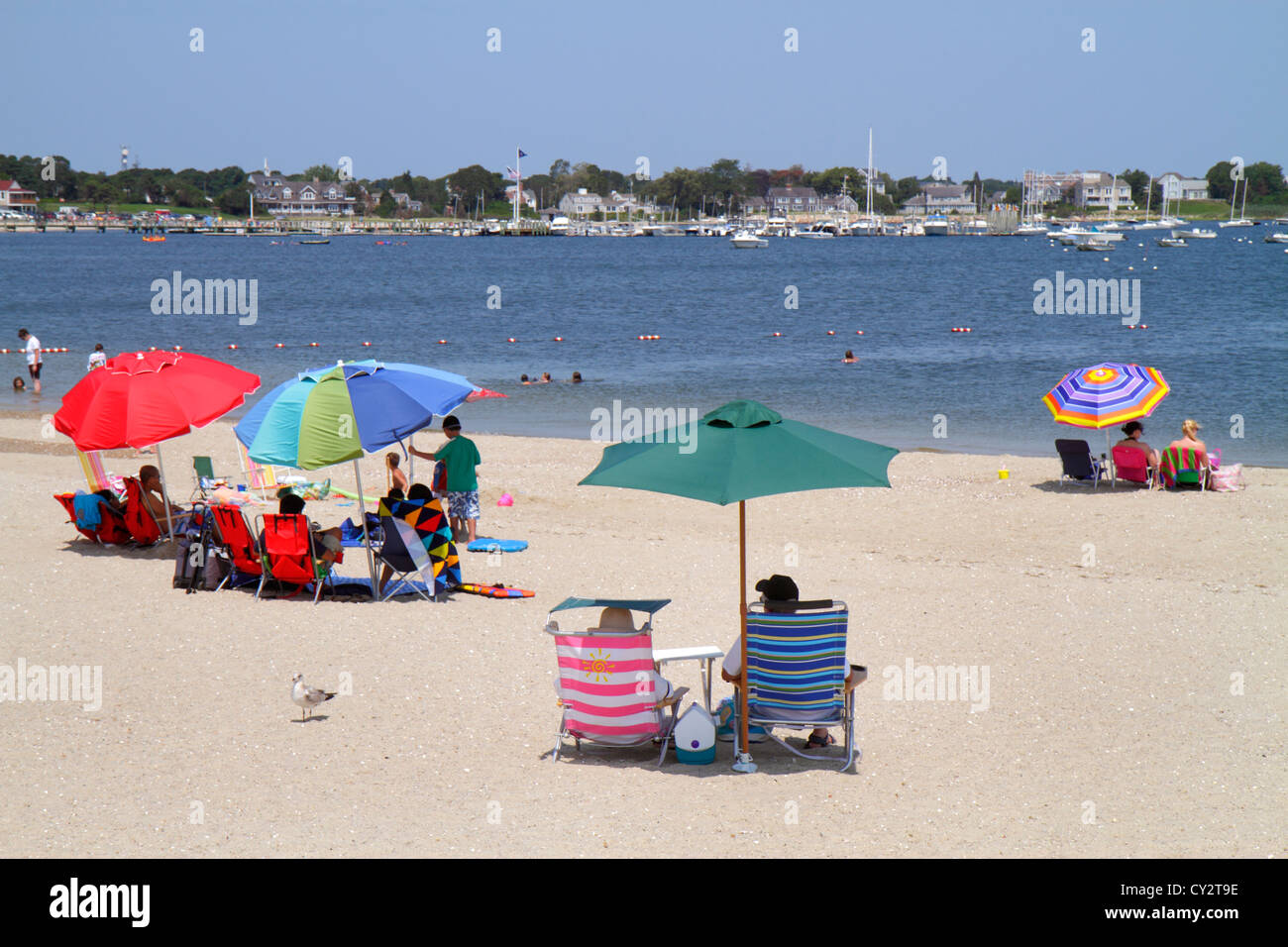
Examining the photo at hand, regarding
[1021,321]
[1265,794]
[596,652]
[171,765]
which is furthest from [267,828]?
[1021,321]

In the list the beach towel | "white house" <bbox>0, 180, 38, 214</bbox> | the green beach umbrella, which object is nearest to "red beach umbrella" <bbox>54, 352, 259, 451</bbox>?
the beach towel

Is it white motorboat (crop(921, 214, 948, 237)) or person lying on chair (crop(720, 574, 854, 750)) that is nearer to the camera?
person lying on chair (crop(720, 574, 854, 750))

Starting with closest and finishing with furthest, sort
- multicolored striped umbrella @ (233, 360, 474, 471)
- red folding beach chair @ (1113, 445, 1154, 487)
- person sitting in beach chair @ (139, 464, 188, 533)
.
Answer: multicolored striped umbrella @ (233, 360, 474, 471) < person sitting in beach chair @ (139, 464, 188, 533) < red folding beach chair @ (1113, 445, 1154, 487)

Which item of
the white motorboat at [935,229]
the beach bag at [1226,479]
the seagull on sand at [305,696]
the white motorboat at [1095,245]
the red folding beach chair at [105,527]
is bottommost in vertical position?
the seagull on sand at [305,696]

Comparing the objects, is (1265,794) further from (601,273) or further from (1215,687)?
(601,273)

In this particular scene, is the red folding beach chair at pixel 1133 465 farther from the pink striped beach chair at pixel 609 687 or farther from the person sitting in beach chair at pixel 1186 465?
the pink striped beach chair at pixel 609 687

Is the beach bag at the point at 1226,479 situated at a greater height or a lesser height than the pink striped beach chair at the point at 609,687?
greater

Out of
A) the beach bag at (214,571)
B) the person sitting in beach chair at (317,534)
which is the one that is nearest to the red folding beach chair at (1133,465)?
the person sitting in beach chair at (317,534)

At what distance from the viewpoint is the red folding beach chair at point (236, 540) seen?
9820mm

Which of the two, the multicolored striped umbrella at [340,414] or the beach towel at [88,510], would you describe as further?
the beach towel at [88,510]

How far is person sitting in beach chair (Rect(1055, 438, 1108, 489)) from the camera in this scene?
14414 mm

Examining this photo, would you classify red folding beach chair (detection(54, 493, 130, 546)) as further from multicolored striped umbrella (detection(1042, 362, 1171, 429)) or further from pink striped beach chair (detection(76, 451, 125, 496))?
multicolored striped umbrella (detection(1042, 362, 1171, 429))

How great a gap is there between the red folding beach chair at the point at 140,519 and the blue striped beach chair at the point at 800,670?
725cm

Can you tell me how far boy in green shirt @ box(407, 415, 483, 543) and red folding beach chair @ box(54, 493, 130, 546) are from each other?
2.93 metres
